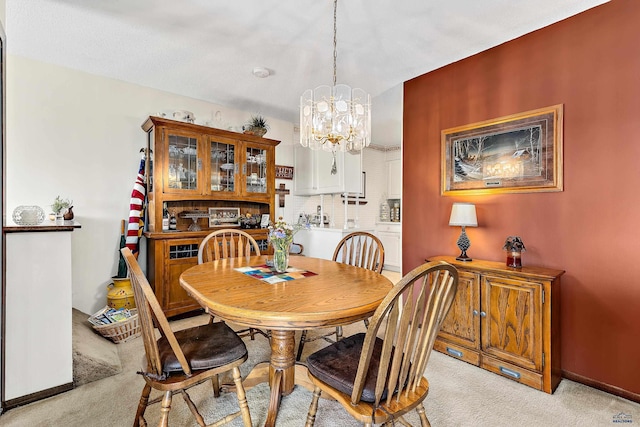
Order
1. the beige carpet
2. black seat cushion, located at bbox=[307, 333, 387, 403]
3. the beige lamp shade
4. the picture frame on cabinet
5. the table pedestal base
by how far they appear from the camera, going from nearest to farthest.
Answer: black seat cushion, located at bbox=[307, 333, 387, 403] < the table pedestal base < the beige carpet < the beige lamp shade < the picture frame on cabinet

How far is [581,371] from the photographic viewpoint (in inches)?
85.7

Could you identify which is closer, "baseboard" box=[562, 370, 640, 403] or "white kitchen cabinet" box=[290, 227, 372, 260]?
"baseboard" box=[562, 370, 640, 403]

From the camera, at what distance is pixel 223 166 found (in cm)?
369

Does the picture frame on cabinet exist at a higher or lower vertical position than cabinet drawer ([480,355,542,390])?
higher

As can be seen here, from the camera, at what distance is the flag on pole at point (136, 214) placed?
10.5 ft

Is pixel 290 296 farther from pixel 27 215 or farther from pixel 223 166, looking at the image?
pixel 223 166

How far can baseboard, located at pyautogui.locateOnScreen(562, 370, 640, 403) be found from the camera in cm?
197

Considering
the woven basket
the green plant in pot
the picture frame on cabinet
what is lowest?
the woven basket

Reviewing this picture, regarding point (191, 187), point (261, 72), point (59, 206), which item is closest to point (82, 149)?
point (59, 206)

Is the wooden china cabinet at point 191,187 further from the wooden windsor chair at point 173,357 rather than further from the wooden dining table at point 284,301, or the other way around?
the wooden windsor chair at point 173,357

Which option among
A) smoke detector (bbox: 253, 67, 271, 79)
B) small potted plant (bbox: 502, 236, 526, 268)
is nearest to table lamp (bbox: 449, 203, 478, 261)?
small potted plant (bbox: 502, 236, 526, 268)

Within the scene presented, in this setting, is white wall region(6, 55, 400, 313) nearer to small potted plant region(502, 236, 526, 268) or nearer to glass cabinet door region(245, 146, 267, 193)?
glass cabinet door region(245, 146, 267, 193)

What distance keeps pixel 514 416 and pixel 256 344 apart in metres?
1.93

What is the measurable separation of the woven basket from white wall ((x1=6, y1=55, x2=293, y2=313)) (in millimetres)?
717
